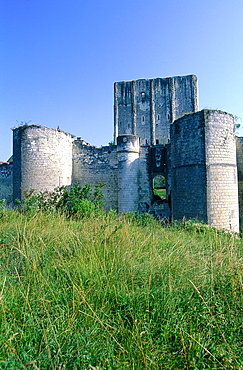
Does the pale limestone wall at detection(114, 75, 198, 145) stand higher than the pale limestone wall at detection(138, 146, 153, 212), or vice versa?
the pale limestone wall at detection(114, 75, 198, 145)

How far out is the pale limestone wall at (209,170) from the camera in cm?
961

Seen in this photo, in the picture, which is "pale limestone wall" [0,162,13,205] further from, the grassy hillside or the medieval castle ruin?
the grassy hillside

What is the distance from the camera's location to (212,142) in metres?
9.75

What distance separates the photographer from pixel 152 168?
1408cm

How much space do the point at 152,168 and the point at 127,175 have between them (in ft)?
5.45

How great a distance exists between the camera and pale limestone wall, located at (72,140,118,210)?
14.7 meters

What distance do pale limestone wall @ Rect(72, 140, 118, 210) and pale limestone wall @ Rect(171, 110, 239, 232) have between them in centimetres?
539

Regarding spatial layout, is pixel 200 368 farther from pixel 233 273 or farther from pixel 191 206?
pixel 191 206

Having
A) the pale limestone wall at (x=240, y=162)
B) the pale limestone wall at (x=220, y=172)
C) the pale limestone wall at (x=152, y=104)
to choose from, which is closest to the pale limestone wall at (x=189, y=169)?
→ the pale limestone wall at (x=220, y=172)

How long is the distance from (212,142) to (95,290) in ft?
29.8

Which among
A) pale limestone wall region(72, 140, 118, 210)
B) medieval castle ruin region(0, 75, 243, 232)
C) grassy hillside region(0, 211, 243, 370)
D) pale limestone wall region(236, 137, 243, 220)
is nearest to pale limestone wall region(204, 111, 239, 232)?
medieval castle ruin region(0, 75, 243, 232)

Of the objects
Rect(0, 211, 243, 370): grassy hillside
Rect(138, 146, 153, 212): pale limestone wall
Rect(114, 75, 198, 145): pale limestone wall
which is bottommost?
Rect(0, 211, 243, 370): grassy hillside

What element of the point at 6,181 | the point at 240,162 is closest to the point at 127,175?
the point at 240,162

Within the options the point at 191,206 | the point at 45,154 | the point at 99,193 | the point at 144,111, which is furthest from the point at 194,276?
the point at 144,111
